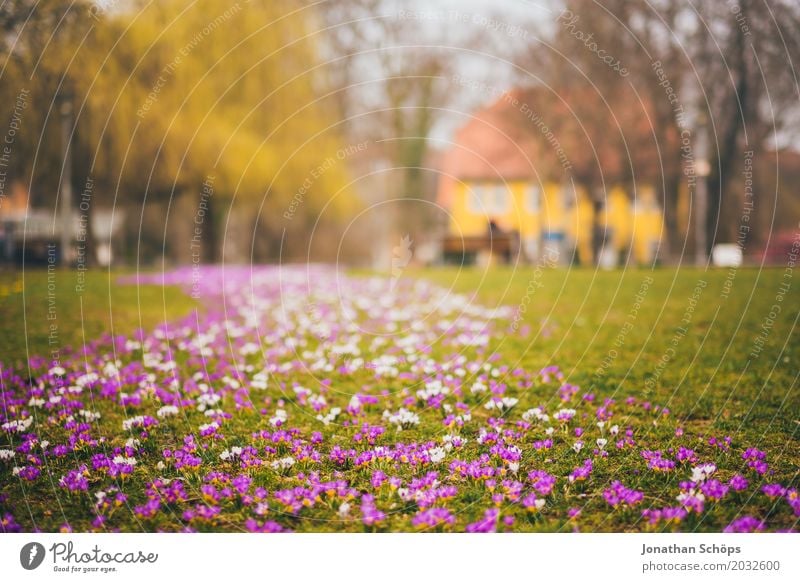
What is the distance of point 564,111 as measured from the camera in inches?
736

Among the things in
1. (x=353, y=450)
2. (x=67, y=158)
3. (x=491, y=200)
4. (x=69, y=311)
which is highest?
(x=491, y=200)

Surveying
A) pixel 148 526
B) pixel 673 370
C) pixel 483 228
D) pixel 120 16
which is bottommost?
pixel 148 526

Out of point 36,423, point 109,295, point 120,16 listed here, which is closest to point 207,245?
point 120,16

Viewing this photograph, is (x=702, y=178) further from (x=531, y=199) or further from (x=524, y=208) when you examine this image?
(x=531, y=199)

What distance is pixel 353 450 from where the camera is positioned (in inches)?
144

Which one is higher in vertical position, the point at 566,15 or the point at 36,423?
the point at 566,15

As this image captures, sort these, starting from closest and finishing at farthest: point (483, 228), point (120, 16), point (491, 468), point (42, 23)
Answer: point (491, 468)
point (42, 23)
point (120, 16)
point (483, 228)

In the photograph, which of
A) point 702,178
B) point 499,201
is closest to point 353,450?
point 702,178

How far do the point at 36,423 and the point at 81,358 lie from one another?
5.72 feet

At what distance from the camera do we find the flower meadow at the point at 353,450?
3094mm

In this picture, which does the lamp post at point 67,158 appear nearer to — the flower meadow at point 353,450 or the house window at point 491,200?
the flower meadow at point 353,450
